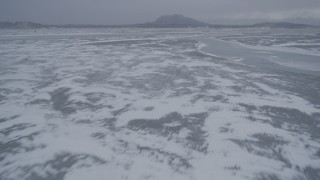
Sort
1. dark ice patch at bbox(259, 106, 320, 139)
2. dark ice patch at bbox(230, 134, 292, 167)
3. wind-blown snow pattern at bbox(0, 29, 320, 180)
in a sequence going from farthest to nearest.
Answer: dark ice patch at bbox(259, 106, 320, 139)
dark ice patch at bbox(230, 134, 292, 167)
wind-blown snow pattern at bbox(0, 29, 320, 180)

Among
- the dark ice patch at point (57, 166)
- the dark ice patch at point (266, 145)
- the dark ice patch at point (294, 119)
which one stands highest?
the dark ice patch at point (294, 119)

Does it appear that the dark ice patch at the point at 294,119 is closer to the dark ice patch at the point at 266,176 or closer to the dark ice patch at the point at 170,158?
the dark ice patch at the point at 266,176

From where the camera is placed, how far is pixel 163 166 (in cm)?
349

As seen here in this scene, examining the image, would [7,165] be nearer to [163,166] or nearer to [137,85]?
[163,166]

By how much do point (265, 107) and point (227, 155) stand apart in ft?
7.43

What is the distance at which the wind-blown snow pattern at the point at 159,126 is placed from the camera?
11.4 ft

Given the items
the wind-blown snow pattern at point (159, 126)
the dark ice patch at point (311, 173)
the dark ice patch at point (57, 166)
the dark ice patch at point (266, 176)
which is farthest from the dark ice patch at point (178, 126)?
the dark ice patch at point (311, 173)

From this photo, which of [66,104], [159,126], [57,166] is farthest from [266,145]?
[66,104]

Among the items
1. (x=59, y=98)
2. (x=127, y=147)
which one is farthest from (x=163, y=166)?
(x=59, y=98)

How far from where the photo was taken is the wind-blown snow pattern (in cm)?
348

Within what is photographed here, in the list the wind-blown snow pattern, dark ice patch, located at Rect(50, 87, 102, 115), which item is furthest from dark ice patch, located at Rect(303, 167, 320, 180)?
dark ice patch, located at Rect(50, 87, 102, 115)

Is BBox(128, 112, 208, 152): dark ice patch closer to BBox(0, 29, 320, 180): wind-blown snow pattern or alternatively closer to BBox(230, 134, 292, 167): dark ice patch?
BBox(0, 29, 320, 180): wind-blown snow pattern

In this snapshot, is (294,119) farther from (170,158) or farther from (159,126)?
(170,158)

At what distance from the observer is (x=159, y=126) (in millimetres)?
4773
